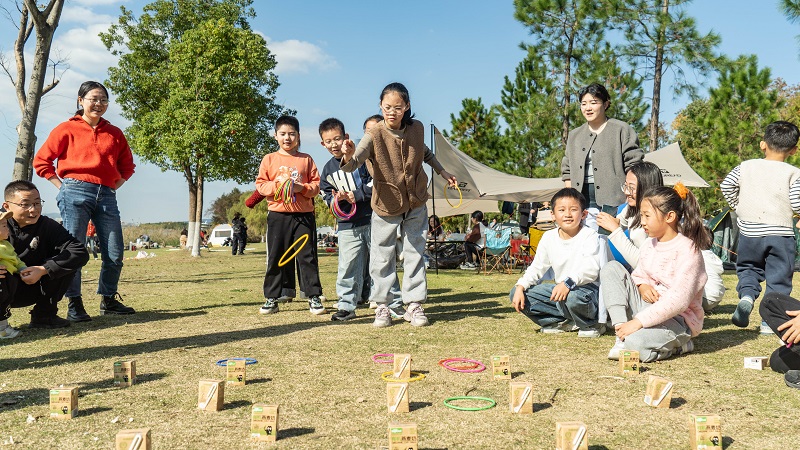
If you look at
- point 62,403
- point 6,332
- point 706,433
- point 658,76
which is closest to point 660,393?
point 706,433

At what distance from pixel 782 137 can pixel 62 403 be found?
5085 millimetres

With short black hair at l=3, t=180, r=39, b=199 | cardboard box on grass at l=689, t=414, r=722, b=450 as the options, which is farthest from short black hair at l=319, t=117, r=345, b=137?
cardboard box on grass at l=689, t=414, r=722, b=450

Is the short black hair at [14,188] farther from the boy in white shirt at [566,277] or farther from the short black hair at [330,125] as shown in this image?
the boy in white shirt at [566,277]

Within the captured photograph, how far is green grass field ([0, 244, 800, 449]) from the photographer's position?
2.39 meters

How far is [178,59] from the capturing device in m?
22.7

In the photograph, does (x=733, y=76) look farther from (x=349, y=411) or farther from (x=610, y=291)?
(x=349, y=411)

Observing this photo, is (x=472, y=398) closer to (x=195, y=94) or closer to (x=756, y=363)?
(x=756, y=363)

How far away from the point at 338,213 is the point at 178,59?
19543 mm

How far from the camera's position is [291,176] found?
592 cm

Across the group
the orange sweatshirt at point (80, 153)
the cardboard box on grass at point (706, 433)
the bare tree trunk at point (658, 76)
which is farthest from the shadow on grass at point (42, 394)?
the bare tree trunk at point (658, 76)

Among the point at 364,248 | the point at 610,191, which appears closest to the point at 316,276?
the point at 364,248

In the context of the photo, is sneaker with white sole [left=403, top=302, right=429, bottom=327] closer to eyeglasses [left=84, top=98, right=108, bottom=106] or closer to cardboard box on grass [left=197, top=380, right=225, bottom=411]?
cardboard box on grass [left=197, top=380, right=225, bottom=411]

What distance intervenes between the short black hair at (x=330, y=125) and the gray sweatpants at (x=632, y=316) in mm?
2891

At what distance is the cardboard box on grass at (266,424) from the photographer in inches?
91.0
